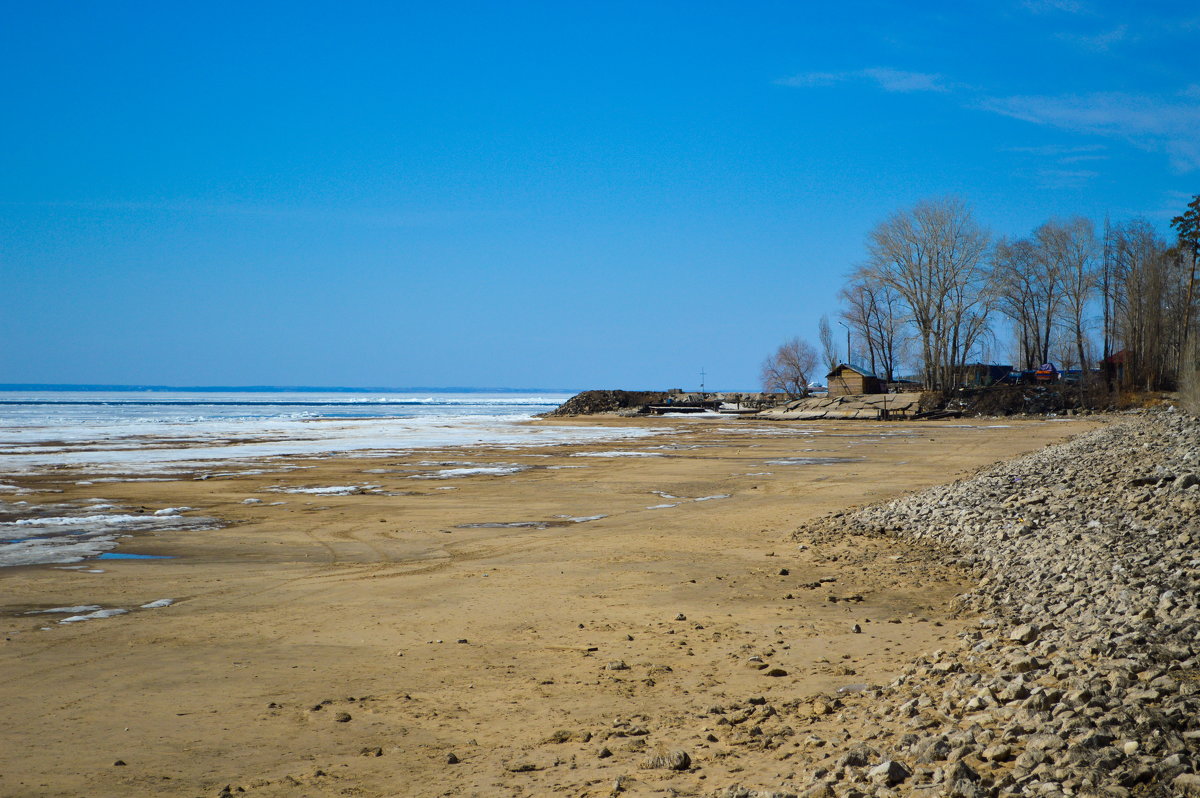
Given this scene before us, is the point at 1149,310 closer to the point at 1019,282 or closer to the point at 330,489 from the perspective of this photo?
the point at 1019,282

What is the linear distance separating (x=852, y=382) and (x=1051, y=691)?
76.5 metres

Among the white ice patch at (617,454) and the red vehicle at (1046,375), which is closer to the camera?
the white ice patch at (617,454)

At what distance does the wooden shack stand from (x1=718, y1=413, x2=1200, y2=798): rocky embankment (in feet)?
223

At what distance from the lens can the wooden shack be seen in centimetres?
7756

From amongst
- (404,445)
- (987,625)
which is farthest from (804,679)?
(404,445)

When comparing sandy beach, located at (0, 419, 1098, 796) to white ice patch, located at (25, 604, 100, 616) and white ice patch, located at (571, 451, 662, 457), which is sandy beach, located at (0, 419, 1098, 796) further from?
white ice patch, located at (571, 451, 662, 457)

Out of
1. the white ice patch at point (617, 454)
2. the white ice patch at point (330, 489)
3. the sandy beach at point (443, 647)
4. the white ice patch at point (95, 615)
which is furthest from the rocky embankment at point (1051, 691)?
the white ice patch at point (617, 454)

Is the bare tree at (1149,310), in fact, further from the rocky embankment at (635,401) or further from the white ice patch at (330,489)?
the white ice patch at (330,489)

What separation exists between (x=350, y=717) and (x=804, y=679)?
3.51 metres

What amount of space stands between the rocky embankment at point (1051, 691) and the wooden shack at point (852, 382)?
68.1m

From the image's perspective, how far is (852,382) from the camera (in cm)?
7888

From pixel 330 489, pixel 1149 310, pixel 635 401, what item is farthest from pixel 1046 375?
pixel 330 489

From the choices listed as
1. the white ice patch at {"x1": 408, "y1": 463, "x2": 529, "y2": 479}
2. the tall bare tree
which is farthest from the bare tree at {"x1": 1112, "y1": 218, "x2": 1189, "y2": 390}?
the white ice patch at {"x1": 408, "y1": 463, "x2": 529, "y2": 479}

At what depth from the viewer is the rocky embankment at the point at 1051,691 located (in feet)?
14.2
